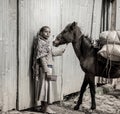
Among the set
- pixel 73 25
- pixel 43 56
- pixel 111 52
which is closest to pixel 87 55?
pixel 111 52

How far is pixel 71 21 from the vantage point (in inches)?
322

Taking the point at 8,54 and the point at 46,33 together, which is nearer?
the point at 8,54

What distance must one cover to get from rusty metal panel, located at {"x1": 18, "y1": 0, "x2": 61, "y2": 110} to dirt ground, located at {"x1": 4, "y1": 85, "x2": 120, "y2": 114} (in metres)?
0.41

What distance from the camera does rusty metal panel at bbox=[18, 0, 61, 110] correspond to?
6625mm

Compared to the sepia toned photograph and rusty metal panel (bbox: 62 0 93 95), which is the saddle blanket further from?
rusty metal panel (bbox: 62 0 93 95)

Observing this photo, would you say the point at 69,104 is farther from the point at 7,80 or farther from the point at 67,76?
the point at 7,80

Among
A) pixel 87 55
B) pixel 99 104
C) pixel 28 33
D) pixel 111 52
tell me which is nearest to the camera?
pixel 111 52

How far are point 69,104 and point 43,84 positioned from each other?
1.36m

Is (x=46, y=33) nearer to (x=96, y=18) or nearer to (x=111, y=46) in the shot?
(x=111, y=46)

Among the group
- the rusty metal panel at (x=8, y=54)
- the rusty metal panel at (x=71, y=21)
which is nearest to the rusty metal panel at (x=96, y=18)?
the rusty metal panel at (x=71, y=21)

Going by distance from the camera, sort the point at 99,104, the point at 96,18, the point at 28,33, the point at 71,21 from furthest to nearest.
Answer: the point at 96,18, the point at 71,21, the point at 99,104, the point at 28,33

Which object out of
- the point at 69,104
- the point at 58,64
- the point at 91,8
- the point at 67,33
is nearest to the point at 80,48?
the point at 67,33

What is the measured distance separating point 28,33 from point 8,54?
0.65 metres

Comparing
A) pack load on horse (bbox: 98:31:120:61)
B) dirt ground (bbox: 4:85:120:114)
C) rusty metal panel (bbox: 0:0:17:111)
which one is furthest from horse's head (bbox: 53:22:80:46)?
dirt ground (bbox: 4:85:120:114)
